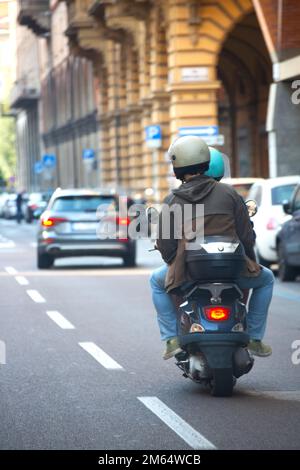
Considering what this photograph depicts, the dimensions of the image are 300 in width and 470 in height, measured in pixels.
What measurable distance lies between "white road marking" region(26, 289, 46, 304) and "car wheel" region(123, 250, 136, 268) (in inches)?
237

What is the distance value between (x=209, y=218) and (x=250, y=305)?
2.47ft

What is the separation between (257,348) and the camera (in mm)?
9242

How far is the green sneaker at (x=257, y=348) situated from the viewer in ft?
30.2

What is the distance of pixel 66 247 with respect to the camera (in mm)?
25000

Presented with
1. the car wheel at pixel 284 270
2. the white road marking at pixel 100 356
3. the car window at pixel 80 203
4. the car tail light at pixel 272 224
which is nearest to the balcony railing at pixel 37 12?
the car window at pixel 80 203

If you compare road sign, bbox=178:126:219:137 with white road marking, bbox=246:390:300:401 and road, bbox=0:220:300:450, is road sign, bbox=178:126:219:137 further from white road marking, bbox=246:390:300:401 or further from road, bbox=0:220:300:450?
white road marking, bbox=246:390:300:401

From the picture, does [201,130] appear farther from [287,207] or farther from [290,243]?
[287,207]

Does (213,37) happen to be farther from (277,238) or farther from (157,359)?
(157,359)

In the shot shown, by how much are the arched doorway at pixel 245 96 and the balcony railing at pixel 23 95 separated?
3824cm

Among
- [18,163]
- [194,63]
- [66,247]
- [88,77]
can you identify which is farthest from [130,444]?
[18,163]

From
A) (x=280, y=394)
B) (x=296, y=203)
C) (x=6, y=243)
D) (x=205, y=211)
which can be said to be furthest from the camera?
(x=6, y=243)
